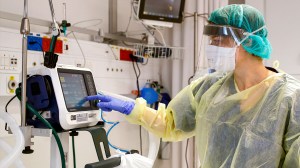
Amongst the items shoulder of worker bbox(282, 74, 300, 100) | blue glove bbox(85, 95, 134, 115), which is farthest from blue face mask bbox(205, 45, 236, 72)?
blue glove bbox(85, 95, 134, 115)

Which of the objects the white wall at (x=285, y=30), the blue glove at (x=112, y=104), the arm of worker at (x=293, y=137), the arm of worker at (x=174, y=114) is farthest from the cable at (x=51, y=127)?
the white wall at (x=285, y=30)

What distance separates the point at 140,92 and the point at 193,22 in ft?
2.50

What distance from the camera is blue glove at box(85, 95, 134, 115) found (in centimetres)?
140

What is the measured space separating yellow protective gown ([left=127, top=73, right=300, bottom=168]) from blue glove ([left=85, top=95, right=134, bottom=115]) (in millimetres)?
35

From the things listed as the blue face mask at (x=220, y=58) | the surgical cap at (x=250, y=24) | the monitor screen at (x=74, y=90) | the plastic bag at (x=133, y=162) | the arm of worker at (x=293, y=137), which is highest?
the surgical cap at (x=250, y=24)

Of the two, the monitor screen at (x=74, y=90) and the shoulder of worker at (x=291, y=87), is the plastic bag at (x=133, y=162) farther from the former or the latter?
the shoulder of worker at (x=291, y=87)

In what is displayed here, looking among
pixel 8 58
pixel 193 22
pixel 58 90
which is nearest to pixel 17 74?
pixel 8 58

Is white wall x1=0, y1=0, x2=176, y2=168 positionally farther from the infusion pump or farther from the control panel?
the infusion pump

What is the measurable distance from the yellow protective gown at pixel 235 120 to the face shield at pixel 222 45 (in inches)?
4.0

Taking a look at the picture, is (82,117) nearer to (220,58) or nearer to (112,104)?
(112,104)

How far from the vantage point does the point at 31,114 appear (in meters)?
1.31

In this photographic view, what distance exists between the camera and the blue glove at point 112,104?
55.2 inches

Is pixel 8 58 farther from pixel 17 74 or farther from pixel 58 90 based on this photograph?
pixel 58 90

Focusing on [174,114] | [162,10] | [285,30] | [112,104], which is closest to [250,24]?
[174,114]
